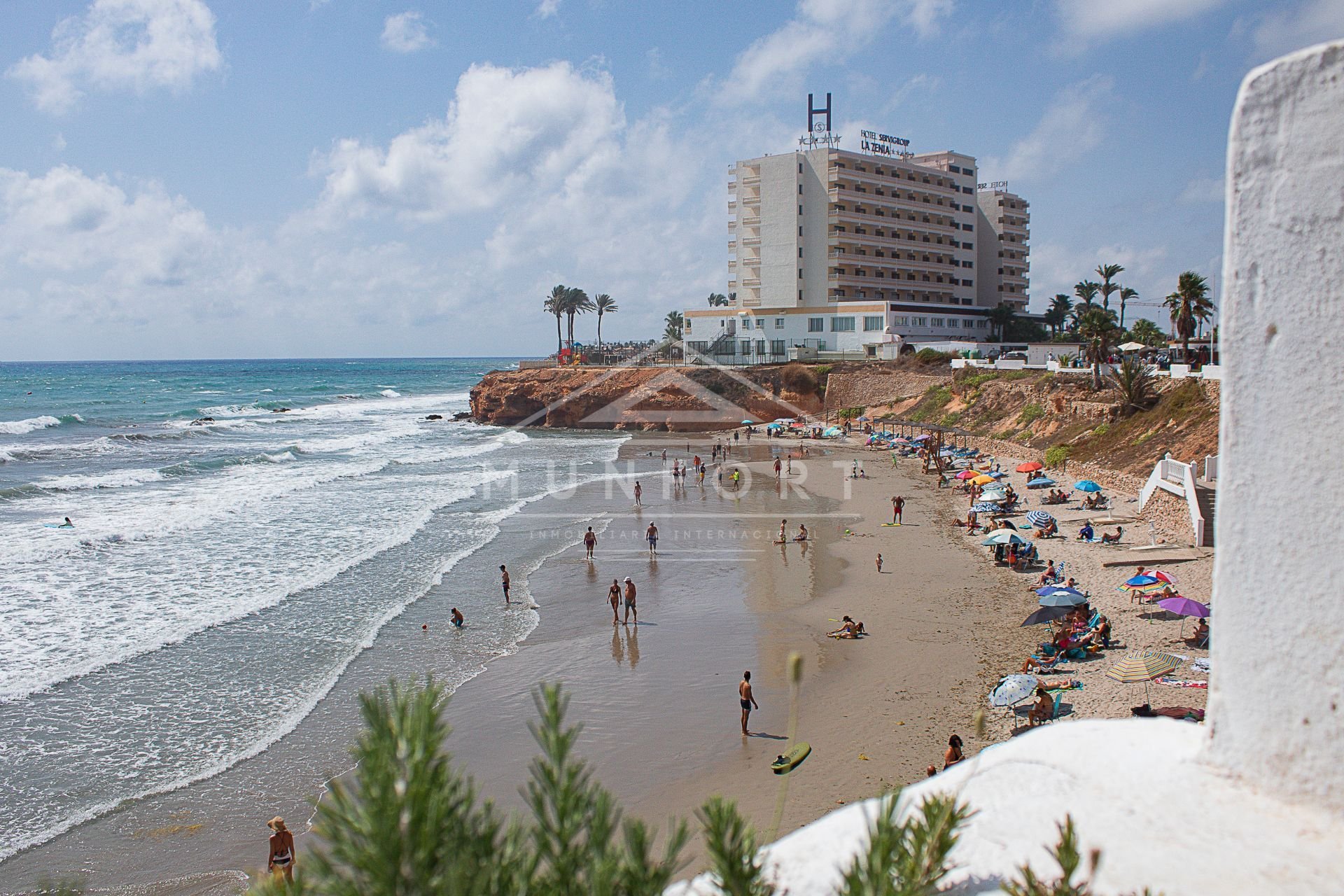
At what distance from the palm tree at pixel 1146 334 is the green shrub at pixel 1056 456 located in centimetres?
2362

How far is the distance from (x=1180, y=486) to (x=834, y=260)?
174 feet

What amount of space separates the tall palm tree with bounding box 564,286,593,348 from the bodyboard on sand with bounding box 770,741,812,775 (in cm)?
9865

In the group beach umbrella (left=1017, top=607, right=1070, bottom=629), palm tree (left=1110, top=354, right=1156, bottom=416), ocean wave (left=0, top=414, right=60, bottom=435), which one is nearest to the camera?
beach umbrella (left=1017, top=607, right=1070, bottom=629)

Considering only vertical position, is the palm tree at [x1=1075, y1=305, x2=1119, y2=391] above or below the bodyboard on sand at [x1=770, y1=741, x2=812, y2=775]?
above

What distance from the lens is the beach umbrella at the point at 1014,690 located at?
46.5 feet

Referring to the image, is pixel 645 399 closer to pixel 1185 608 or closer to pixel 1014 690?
pixel 1185 608

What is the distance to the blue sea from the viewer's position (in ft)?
47.6

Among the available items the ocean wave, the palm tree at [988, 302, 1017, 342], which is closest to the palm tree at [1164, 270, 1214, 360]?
the palm tree at [988, 302, 1017, 342]

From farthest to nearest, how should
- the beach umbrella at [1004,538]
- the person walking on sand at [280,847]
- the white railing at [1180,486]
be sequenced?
the beach umbrella at [1004,538] → the white railing at [1180,486] → the person walking on sand at [280,847]

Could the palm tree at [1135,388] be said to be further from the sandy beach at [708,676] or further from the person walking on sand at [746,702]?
the person walking on sand at [746,702]

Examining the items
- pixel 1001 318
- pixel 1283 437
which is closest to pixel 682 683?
pixel 1283 437

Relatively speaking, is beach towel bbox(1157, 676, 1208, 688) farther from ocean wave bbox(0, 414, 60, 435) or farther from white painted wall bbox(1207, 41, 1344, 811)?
ocean wave bbox(0, 414, 60, 435)

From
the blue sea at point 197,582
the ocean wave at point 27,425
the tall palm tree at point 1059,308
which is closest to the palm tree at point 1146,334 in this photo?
the tall palm tree at point 1059,308

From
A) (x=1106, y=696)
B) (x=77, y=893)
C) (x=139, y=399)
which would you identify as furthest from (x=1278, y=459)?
(x=139, y=399)
